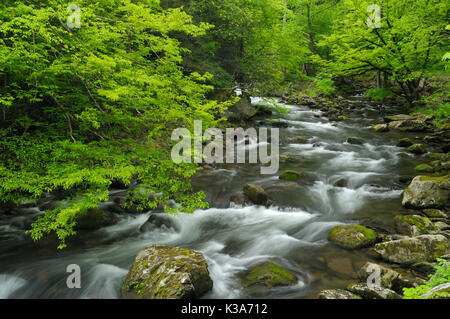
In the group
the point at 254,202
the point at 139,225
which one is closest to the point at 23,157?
the point at 139,225

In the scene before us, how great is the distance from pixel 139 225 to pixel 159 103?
3548mm

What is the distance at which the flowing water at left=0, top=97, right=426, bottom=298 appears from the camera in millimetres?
4832

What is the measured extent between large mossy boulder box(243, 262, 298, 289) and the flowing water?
118 mm

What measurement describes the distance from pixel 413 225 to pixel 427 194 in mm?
1410

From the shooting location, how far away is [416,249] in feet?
15.3

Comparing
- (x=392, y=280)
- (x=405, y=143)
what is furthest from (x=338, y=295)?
(x=405, y=143)

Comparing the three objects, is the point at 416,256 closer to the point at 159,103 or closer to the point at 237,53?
the point at 159,103

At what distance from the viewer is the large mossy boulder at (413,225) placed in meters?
5.52

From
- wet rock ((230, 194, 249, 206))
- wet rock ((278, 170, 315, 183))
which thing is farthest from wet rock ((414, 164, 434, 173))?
wet rock ((230, 194, 249, 206))

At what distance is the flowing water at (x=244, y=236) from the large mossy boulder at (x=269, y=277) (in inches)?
4.7

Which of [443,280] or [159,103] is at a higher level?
[159,103]

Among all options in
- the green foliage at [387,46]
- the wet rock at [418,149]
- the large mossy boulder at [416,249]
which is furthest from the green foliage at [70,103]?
the green foliage at [387,46]
